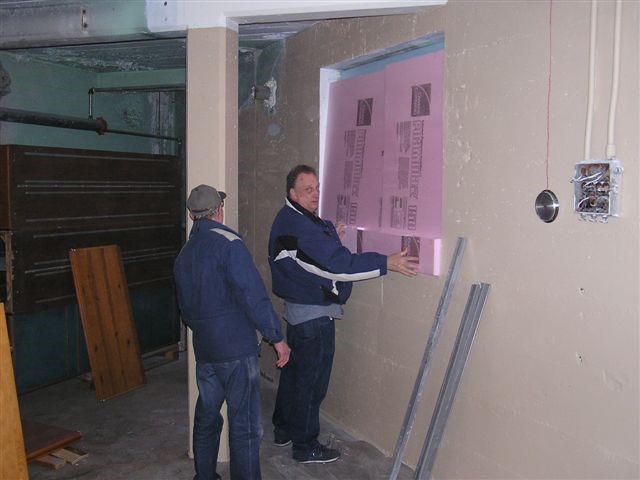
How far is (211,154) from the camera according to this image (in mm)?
3350

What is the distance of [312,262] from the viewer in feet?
10.8

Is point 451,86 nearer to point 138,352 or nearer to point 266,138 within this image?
point 266,138

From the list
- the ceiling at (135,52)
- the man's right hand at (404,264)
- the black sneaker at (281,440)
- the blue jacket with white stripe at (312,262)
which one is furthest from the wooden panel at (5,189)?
the man's right hand at (404,264)

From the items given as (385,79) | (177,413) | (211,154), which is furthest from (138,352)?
(385,79)

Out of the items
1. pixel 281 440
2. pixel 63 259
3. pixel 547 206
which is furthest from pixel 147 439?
pixel 547 206

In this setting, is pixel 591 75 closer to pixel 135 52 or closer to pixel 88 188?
pixel 135 52

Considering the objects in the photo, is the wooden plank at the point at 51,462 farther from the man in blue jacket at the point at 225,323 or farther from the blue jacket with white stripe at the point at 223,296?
the blue jacket with white stripe at the point at 223,296

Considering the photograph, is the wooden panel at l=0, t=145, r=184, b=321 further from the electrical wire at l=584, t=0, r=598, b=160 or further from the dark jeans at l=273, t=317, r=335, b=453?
the electrical wire at l=584, t=0, r=598, b=160

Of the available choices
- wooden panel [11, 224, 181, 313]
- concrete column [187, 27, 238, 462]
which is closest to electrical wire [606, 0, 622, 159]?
concrete column [187, 27, 238, 462]

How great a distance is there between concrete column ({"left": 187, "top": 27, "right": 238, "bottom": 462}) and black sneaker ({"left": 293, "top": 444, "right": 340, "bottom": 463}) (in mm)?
1361

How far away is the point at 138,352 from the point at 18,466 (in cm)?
188

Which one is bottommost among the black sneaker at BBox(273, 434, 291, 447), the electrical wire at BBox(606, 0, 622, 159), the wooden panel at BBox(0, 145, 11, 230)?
the black sneaker at BBox(273, 434, 291, 447)

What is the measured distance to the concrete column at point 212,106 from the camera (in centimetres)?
332

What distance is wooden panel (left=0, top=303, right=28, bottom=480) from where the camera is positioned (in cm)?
301
